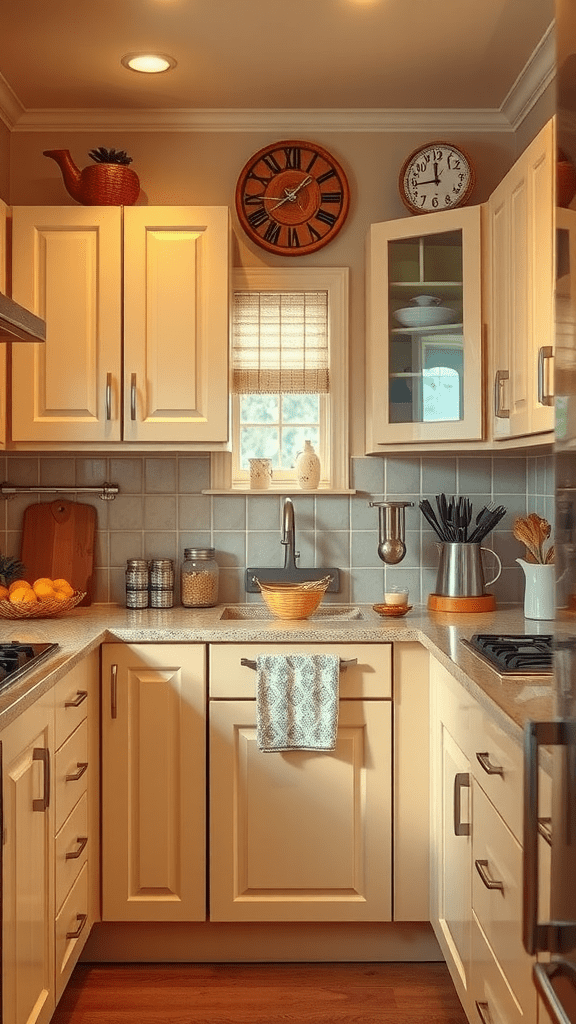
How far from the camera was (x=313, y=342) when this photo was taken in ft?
12.0

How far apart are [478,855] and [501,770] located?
1.12 feet

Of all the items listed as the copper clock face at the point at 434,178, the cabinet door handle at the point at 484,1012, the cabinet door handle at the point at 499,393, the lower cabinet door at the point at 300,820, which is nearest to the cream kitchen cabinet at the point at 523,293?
the cabinet door handle at the point at 499,393

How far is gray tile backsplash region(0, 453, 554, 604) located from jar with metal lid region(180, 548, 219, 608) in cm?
12

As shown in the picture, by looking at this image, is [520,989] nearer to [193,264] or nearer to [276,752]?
[276,752]

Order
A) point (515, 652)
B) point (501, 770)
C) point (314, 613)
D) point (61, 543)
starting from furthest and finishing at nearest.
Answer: point (61, 543), point (314, 613), point (515, 652), point (501, 770)

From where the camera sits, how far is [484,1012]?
2143 millimetres

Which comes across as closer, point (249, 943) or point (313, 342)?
point (249, 943)

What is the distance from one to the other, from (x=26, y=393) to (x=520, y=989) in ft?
7.39

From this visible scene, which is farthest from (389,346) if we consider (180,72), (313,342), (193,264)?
(180,72)

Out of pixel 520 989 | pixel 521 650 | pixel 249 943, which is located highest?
pixel 521 650

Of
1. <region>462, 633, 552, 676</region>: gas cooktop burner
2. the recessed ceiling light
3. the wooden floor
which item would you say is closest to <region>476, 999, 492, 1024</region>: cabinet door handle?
the wooden floor

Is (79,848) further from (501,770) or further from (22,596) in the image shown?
(501,770)

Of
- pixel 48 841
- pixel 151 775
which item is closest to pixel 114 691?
pixel 151 775

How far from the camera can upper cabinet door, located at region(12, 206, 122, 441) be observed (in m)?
3.29
